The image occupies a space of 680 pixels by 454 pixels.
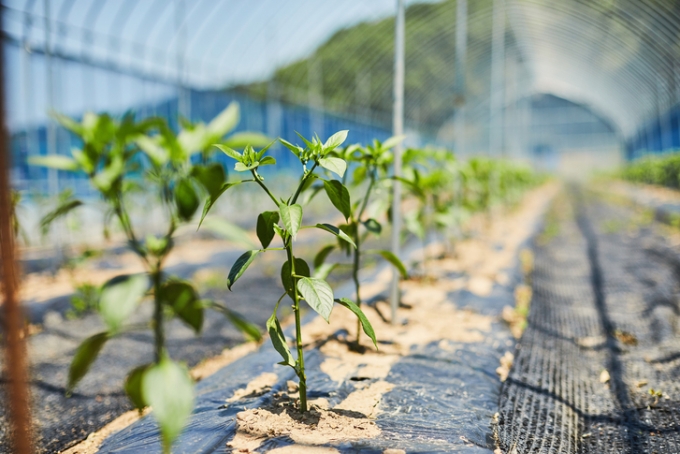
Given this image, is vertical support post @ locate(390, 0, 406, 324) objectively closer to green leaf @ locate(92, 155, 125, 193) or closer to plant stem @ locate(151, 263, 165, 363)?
green leaf @ locate(92, 155, 125, 193)

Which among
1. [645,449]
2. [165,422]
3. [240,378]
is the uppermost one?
[165,422]

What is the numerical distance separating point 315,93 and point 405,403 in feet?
40.1

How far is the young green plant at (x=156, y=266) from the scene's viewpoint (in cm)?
117

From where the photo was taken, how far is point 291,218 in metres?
1.50

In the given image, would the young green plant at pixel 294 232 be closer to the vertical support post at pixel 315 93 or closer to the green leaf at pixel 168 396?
the green leaf at pixel 168 396

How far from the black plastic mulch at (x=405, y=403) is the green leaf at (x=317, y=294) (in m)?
0.40

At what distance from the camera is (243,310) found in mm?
3953

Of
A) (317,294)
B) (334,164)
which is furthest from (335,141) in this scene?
(317,294)

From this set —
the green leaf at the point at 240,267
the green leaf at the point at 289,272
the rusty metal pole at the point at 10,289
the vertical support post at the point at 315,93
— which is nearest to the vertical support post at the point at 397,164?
the green leaf at the point at 289,272

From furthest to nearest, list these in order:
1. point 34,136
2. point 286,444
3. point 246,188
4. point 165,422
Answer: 1. point 246,188
2. point 34,136
3. point 286,444
4. point 165,422

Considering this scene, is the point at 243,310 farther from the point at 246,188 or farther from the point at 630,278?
the point at 246,188

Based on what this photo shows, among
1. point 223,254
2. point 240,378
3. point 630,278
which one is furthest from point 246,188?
point 240,378

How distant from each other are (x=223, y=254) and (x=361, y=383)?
4.34 meters

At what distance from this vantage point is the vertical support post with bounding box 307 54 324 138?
43.3 feet
